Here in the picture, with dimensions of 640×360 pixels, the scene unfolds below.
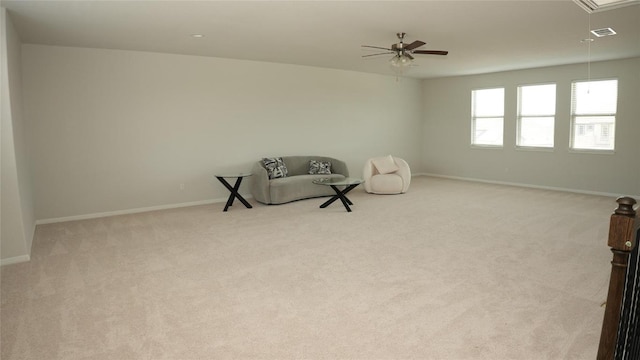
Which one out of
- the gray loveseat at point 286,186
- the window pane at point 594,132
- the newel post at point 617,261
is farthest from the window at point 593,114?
the newel post at point 617,261

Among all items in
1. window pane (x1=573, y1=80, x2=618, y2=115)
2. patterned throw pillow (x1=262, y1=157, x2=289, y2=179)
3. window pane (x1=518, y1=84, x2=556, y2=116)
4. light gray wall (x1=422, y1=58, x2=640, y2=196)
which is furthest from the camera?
window pane (x1=518, y1=84, x2=556, y2=116)

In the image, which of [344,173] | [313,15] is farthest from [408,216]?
[313,15]

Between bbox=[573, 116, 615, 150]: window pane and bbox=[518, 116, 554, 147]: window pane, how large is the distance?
491 millimetres

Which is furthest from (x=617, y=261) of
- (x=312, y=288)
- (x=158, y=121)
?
(x=158, y=121)

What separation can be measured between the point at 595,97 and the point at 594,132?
0.66 m

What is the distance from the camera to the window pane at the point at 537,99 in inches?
329

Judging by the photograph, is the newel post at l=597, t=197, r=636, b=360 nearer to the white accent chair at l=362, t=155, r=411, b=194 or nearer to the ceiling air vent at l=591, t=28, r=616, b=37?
the ceiling air vent at l=591, t=28, r=616, b=37

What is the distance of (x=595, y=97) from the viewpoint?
777 cm

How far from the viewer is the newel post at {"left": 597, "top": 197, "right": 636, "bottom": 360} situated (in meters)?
1.30

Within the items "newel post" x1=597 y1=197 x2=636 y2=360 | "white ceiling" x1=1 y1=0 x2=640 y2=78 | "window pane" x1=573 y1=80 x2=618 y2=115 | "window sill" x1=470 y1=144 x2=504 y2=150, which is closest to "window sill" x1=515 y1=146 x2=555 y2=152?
"window sill" x1=470 y1=144 x2=504 y2=150

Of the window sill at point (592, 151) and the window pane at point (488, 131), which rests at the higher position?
the window pane at point (488, 131)

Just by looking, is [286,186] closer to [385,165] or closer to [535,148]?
[385,165]

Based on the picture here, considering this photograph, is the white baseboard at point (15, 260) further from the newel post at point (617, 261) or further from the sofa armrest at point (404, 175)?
the sofa armrest at point (404, 175)

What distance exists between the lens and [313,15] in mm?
Answer: 4312
